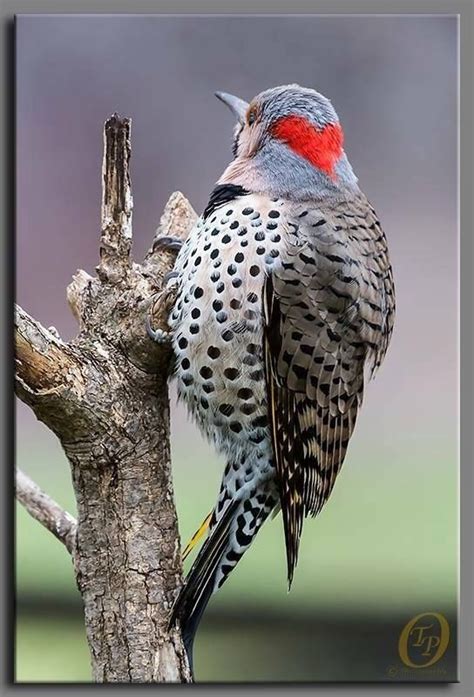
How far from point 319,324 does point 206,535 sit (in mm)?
570

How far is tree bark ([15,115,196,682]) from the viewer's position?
2.29 m

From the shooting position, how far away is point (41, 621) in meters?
2.45

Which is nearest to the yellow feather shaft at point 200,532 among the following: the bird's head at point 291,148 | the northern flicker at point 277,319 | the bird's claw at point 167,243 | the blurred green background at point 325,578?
the northern flicker at point 277,319

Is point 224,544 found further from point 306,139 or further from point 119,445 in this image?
point 306,139

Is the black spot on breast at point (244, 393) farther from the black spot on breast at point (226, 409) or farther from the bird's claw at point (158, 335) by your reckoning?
the bird's claw at point (158, 335)

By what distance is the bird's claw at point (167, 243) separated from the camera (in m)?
2.47

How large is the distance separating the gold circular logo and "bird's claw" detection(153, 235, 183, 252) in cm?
107

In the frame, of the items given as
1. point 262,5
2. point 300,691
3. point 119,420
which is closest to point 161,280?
point 119,420

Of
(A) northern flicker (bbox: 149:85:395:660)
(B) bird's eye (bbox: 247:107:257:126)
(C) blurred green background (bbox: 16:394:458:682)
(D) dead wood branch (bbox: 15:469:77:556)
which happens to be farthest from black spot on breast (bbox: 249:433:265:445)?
(B) bird's eye (bbox: 247:107:257:126)

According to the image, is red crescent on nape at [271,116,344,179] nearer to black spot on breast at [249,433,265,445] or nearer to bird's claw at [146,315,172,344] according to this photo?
bird's claw at [146,315,172,344]

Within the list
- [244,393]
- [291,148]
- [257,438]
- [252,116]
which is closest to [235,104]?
[252,116]

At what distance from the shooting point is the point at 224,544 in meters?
2.40
